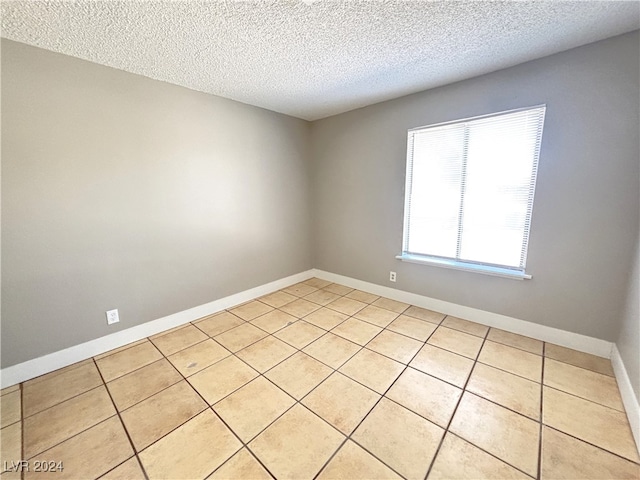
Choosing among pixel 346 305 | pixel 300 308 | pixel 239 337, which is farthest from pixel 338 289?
pixel 239 337

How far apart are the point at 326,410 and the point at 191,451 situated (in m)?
0.76

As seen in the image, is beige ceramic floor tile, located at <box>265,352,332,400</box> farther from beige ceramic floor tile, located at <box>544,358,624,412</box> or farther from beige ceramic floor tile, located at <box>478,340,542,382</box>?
beige ceramic floor tile, located at <box>544,358,624,412</box>

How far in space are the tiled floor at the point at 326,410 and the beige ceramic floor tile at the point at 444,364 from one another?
12 mm

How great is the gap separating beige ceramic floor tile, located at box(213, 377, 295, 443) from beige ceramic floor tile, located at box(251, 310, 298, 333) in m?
0.76

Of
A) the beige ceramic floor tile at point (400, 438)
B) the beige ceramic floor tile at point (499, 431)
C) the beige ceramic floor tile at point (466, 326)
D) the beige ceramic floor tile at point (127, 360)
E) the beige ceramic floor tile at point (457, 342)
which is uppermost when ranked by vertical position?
the beige ceramic floor tile at point (466, 326)

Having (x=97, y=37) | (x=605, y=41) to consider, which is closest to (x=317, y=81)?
(x=97, y=37)

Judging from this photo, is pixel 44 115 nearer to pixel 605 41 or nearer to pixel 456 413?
pixel 456 413

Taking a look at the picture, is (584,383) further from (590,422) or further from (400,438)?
(400,438)

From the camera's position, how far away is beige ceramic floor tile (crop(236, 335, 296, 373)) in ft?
6.49

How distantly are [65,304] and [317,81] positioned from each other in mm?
2871

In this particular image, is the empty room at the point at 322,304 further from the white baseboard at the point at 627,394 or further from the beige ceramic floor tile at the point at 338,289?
the beige ceramic floor tile at the point at 338,289

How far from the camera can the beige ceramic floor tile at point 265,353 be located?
1979 mm

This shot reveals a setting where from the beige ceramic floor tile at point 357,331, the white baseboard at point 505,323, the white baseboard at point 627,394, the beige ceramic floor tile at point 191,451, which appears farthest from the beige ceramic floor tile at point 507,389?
the beige ceramic floor tile at point 191,451

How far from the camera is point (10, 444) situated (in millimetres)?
1352
